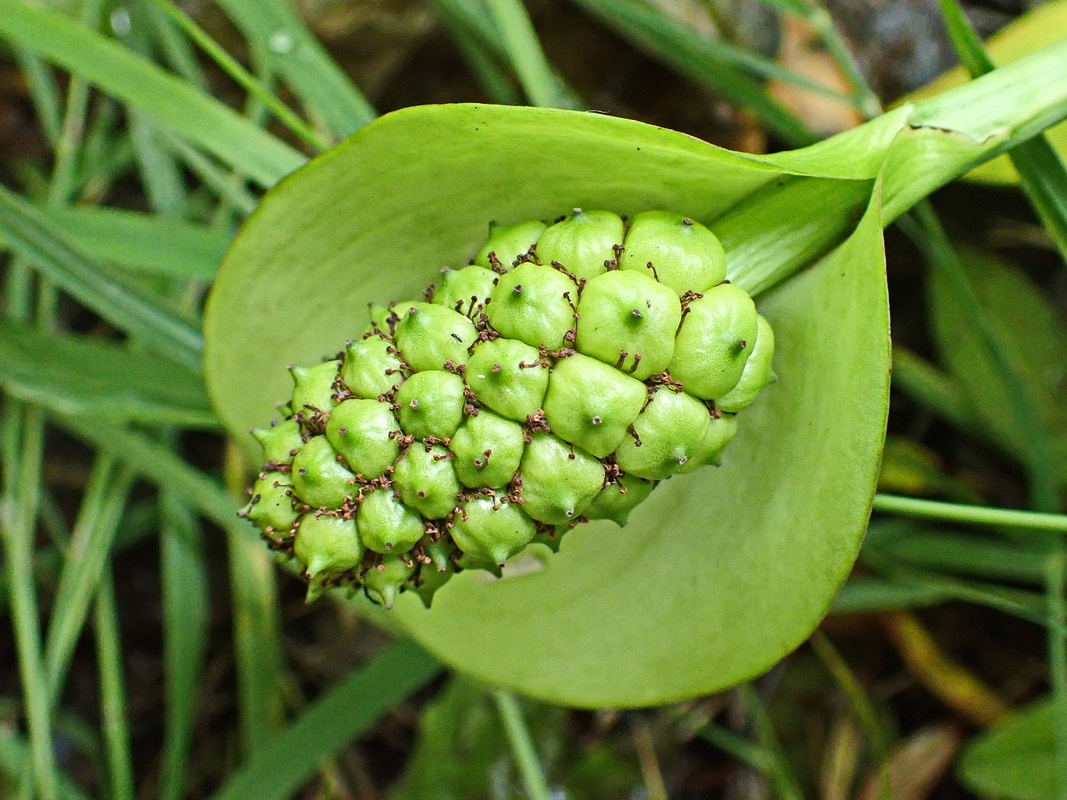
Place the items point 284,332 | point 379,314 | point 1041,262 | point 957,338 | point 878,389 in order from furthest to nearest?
Answer: 1. point 1041,262
2. point 957,338
3. point 284,332
4. point 379,314
5. point 878,389

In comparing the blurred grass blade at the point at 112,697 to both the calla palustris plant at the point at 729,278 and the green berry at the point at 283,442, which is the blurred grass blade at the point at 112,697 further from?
the green berry at the point at 283,442

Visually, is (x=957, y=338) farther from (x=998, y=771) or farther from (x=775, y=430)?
(x=775, y=430)

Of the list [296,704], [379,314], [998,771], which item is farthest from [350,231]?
[998,771]

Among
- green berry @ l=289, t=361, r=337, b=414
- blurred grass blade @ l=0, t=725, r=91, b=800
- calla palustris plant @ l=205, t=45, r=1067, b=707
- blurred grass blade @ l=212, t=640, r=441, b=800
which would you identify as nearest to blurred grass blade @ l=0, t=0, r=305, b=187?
calla palustris plant @ l=205, t=45, r=1067, b=707

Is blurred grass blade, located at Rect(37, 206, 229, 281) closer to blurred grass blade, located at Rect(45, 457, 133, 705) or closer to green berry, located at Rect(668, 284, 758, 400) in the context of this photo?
blurred grass blade, located at Rect(45, 457, 133, 705)

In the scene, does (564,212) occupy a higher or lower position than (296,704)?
higher

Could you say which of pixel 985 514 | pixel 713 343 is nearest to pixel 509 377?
pixel 713 343

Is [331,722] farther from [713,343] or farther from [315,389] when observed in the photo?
[713,343]
